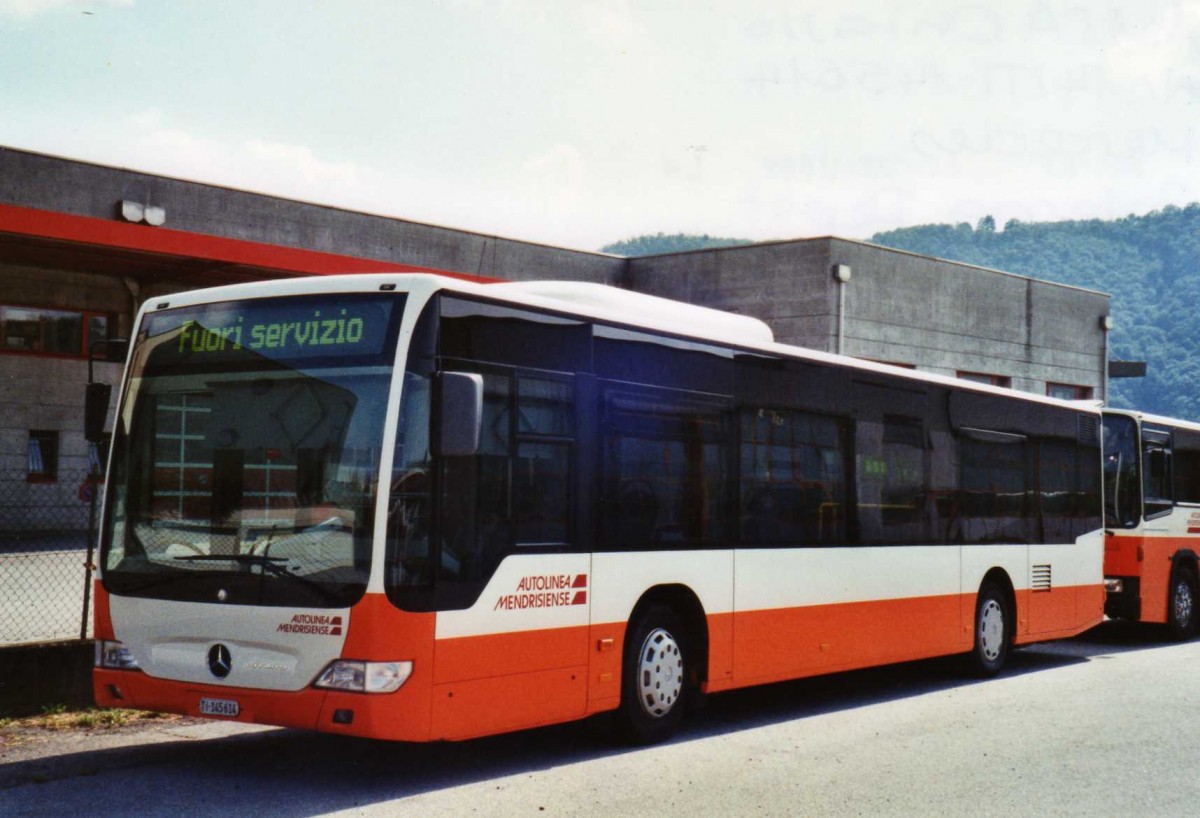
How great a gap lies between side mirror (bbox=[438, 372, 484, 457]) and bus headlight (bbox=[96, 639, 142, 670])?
2.47 m

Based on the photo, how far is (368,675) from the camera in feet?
25.0

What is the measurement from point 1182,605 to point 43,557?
16.3 meters

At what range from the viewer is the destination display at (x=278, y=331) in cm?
799

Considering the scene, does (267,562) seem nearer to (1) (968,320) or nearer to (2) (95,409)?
(2) (95,409)

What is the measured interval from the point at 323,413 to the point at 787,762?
3787mm

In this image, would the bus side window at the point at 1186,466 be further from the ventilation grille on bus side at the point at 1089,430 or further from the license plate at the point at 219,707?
the license plate at the point at 219,707

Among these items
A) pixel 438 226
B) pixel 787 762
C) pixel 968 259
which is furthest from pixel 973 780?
pixel 968 259

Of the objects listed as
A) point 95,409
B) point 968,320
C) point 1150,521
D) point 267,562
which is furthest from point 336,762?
point 968,320

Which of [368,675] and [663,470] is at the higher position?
[663,470]

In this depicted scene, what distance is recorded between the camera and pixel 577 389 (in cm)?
909

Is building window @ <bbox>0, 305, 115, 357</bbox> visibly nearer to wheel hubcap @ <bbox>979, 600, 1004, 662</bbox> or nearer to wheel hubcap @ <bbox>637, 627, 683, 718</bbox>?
wheel hubcap @ <bbox>979, 600, 1004, 662</bbox>

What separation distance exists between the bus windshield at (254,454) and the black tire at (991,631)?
8.27m

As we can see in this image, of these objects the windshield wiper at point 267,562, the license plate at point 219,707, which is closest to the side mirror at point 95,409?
the windshield wiper at point 267,562

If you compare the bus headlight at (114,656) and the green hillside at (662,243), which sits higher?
the green hillside at (662,243)
